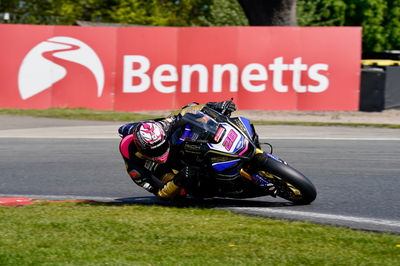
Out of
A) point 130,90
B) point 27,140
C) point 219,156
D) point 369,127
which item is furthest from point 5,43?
point 219,156

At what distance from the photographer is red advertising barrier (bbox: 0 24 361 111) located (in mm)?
19250

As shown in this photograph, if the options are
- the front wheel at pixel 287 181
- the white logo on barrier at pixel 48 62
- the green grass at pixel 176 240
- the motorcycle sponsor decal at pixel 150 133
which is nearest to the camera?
the green grass at pixel 176 240

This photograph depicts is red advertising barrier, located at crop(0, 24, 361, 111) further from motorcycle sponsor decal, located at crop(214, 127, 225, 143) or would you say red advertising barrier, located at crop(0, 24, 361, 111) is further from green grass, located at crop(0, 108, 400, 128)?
motorcycle sponsor decal, located at crop(214, 127, 225, 143)

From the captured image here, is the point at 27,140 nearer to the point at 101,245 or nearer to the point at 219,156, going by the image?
the point at 219,156

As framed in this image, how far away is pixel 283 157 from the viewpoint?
1179cm

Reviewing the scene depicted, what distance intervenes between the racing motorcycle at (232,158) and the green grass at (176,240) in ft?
1.18

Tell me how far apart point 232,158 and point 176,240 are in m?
1.33

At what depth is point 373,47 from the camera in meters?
49.8

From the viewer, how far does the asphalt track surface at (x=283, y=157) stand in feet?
26.0

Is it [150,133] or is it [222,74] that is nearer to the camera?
[150,133]

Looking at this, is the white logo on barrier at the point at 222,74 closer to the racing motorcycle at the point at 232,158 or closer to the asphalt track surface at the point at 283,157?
the asphalt track surface at the point at 283,157

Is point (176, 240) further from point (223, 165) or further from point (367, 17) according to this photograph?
point (367, 17)

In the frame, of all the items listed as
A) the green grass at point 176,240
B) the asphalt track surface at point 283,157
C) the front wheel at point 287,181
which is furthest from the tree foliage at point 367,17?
the green grass at point 176,240

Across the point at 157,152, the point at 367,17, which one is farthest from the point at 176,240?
the point at 367,17
